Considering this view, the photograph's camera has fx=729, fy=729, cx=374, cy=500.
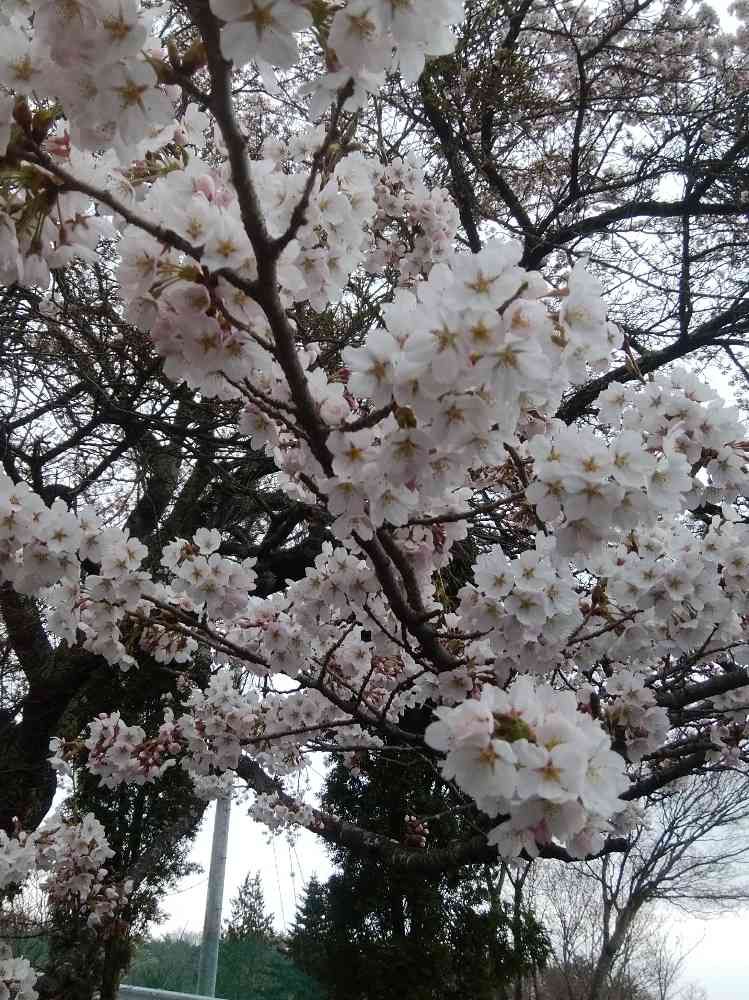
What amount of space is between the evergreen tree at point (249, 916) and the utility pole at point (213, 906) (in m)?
2.01

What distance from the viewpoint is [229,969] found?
952 cm

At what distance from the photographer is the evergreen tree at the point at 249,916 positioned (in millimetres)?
9930

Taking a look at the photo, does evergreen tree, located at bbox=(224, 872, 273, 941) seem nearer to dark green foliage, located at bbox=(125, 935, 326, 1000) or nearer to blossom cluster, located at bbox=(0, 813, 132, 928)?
dark green foliage, located at bbox=(125, 935, 326, 1000)

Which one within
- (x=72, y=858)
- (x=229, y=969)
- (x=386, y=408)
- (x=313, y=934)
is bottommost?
(x=229, y=969)

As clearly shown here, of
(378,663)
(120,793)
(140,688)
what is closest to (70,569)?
(378,663)

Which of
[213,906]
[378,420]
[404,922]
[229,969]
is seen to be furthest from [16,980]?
[229,969]

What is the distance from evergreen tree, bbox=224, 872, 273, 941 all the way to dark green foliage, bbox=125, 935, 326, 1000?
103 mm

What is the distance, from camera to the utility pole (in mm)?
7574

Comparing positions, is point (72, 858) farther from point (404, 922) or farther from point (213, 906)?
point (213, 906)

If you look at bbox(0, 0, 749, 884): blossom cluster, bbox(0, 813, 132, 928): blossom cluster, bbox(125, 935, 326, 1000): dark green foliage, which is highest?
bbox(0, 0, 749, 884): blossom cluster

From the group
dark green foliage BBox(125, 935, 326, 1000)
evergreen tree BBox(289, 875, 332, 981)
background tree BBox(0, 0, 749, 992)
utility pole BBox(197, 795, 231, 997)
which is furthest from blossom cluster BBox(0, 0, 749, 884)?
dark green foliage BBox(125, 935, 326, 1000)

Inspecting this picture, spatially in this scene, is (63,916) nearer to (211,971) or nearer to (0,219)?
(211,971)

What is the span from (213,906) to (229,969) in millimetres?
2717

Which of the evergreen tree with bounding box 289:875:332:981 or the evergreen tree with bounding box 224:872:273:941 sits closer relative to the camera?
the evergreen tree with bounding box 289:875:332:981
